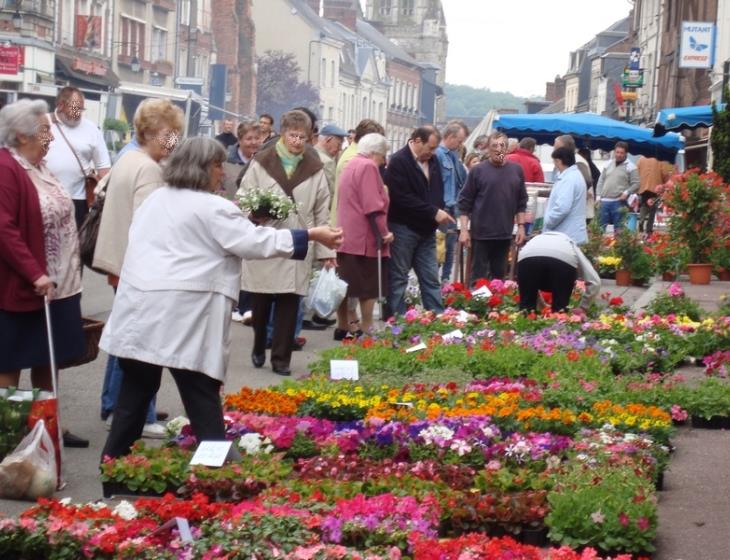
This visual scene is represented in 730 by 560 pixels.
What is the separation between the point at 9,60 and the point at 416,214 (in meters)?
29.6

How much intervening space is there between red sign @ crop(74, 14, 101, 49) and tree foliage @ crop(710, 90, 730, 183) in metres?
40.8

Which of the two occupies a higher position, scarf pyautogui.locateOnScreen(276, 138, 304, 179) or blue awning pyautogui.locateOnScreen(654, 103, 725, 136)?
blue awning pyautogui.locateOnScreen(654, 103, 725, 136)

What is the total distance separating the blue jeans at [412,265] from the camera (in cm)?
1473

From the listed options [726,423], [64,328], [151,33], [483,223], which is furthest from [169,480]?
[151,33]

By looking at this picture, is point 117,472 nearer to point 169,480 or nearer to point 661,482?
point 169,480

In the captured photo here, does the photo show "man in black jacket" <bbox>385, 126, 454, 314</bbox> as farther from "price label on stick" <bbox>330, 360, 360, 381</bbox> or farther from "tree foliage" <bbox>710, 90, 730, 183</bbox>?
"tree foliage" <bbox>710, 90, 730, 183</bbox>

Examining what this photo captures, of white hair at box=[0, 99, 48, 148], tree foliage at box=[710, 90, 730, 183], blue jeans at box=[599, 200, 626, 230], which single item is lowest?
blue jeans at box=[599, 200, 626, 230]

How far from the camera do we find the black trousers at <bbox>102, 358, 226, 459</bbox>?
7.60 metres

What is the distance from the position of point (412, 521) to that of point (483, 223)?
32.6 ft

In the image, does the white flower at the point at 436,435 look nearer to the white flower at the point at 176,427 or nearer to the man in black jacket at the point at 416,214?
the white flower at the point at 176,427

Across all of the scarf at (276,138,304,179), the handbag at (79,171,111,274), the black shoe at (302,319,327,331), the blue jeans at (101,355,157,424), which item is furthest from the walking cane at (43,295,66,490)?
the black shoe at (302,319,327,331)

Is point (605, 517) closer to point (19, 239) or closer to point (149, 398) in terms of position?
point (149, 398)

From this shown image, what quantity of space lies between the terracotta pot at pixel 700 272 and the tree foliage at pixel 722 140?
1.99 m

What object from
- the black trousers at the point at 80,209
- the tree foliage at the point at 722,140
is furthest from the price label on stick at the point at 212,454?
the tree foliage at the point at 722,140
